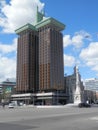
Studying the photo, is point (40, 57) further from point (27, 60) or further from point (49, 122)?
point (49, 122)

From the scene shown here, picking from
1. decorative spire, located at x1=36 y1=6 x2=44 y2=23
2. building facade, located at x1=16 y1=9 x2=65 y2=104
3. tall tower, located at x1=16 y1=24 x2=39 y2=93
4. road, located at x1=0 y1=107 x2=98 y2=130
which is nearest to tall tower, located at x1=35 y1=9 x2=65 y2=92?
building facade, located at x1=16 y1=9 x2=65 y2=104

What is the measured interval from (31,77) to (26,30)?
33.7 metres

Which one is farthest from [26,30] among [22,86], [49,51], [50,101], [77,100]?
[77,100]

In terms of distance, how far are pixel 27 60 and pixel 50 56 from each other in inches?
754

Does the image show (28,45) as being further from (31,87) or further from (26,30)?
(31,87)

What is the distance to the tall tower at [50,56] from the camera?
168 m

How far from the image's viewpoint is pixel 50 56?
169 m

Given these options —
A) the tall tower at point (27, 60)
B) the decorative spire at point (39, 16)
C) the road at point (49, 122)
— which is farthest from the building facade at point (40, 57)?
the road at point (49, 122)

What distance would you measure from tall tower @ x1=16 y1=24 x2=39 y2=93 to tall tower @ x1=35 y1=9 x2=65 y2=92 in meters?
7.36

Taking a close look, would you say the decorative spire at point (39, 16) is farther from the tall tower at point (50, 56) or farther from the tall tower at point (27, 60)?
the tall tower at point (50, 56)

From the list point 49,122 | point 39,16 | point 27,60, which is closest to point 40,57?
point 27,60

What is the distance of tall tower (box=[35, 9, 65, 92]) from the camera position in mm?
168125

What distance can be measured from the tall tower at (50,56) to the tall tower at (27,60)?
7362 mm

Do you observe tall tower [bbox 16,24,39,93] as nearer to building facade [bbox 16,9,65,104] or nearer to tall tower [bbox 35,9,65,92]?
building facade [bbox 16,9,65,104]
